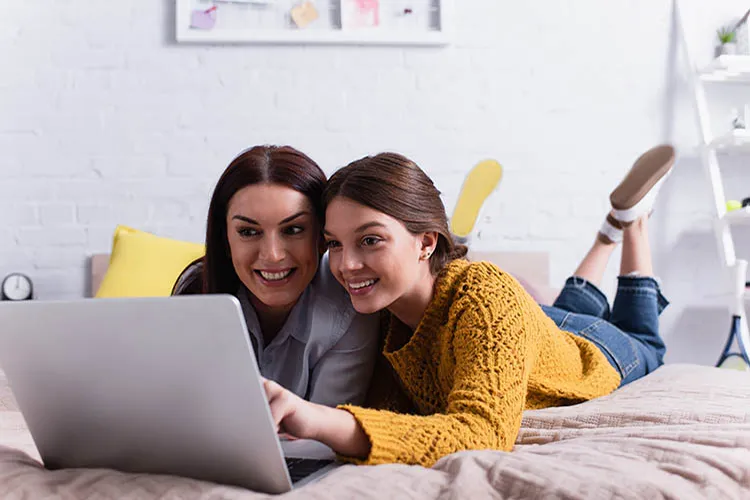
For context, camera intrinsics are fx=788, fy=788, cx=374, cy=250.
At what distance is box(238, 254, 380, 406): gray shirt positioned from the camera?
1.24 metres

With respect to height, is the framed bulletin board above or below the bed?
above

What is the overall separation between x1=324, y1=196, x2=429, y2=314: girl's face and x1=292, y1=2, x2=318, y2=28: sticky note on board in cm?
161

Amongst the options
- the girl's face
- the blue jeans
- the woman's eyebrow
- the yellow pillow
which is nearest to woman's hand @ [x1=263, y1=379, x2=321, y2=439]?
the girl's face

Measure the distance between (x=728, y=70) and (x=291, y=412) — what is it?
90.7 inches

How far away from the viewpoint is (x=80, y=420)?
803 millimetres

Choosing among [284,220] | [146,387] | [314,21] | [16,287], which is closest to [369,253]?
[284,220]

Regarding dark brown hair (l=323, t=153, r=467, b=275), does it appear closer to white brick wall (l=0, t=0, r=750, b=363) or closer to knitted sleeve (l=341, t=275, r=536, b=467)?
knitted sleeve (l=341, t=275, r=536, b=467)

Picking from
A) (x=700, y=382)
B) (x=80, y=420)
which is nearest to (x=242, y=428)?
(x=80, y=420)

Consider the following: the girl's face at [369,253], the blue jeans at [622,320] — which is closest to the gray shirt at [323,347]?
the girl's face at [369,253]

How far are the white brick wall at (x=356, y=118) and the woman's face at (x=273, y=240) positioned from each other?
4.67 ft

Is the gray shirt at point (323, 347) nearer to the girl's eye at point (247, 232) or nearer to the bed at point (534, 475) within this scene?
the girl's eye at point (247, 232)

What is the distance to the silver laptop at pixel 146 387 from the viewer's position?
69cm

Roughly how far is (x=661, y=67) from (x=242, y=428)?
2.43 meters

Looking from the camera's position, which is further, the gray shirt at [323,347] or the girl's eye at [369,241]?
the gray shirt at [323,347]
